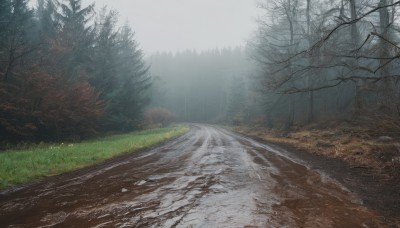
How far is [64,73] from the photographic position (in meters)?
23.6

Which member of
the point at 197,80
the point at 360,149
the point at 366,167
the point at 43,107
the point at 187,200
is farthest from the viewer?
the point at 197,80

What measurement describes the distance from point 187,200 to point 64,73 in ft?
68.2

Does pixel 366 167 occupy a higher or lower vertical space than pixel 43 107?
lower

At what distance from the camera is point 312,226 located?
4.85m

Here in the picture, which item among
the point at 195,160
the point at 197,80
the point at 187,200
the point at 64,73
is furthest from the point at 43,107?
the point at 197,80

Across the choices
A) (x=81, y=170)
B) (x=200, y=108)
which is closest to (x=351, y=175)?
(x=81, y=170)

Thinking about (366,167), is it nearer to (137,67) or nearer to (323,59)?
(323,59)

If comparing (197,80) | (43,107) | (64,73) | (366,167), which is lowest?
(366,167)

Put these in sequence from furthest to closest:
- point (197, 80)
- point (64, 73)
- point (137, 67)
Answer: point (197, 80)
point (137, 67)
point (64, 73)

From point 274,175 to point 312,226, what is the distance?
4.17 m

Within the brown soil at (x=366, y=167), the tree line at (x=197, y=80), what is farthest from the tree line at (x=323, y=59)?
the tree line at (x=197, y=80)

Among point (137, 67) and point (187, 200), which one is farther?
point (137, 67)

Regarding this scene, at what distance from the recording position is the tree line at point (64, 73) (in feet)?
64.0

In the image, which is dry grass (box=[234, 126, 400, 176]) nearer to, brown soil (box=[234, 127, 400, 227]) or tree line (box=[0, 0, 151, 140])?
brown soil (box=[234, 127, 400, 227])
